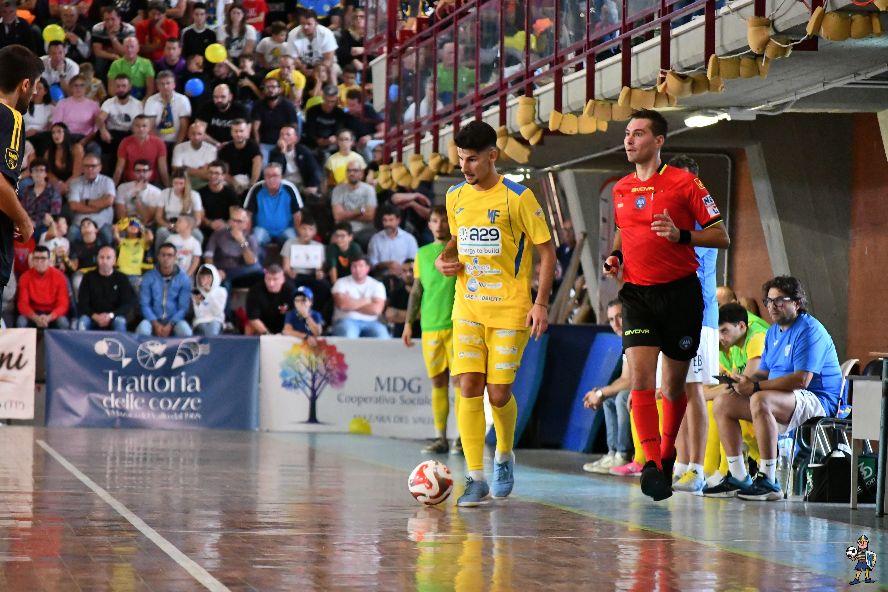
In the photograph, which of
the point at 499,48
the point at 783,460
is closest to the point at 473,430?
the point at 783,460

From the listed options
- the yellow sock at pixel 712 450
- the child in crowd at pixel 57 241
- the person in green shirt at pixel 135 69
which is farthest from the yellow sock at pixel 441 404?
the person in green shirt at pixel 135 69

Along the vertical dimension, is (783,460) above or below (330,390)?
below

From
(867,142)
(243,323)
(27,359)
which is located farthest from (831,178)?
(27,359)

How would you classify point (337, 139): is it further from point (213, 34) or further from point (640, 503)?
point (640, 503)

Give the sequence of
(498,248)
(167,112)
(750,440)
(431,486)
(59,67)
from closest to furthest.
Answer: (431,486) < (498,248) < (750,440) < (59,67) < (167,112)

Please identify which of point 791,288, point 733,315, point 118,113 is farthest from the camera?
point 118,113

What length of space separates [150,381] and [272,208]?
12.3ft

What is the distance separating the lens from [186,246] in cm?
1889

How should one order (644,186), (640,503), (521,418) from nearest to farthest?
(644,186)
(640,503)
(521,418)

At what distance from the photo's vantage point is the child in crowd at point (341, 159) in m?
21.0

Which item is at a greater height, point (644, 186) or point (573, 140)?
point (573, 140)

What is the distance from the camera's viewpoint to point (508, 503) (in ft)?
29.1

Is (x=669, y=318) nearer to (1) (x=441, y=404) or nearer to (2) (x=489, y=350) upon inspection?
(2) (x=489, y=350)

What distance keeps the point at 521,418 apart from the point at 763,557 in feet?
30.4
